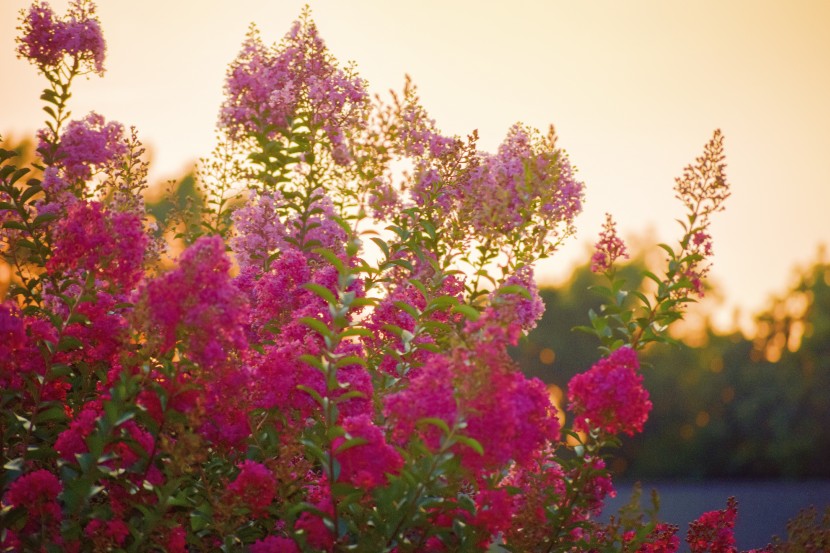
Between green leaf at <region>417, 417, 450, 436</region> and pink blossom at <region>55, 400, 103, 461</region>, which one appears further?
pink blossom at <region>55, 400, 103, 461</region>

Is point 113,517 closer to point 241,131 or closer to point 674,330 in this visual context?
point 241,131

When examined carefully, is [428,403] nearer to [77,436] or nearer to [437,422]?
[437,422]

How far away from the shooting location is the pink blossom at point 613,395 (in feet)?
21.2

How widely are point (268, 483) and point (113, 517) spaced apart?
121cm

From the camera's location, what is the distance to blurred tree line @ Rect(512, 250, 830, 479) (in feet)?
177

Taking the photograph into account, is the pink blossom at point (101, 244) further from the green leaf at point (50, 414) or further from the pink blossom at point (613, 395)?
the pink blossom at point (613, 395)

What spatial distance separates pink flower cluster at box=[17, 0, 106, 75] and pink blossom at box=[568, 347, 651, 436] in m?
5.60

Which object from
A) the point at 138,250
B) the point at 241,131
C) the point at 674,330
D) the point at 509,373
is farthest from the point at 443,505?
the point at 674,330

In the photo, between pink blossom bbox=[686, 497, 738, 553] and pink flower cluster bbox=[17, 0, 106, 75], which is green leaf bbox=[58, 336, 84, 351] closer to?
pink flower cluster bbox=[17, 0, 106, 75]

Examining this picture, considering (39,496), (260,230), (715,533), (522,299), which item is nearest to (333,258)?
(522,299)

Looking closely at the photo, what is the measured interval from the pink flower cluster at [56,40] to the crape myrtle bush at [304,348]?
2 cm

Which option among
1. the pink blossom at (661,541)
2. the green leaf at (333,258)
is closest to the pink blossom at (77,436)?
the green leaf at (333,258)

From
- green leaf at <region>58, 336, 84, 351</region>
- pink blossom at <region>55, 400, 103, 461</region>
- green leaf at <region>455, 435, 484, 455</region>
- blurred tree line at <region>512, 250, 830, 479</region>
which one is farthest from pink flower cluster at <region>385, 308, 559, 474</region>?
blurred tree line at <region>512, 250, 830, 479</region>

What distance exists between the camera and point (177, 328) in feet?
20.5
